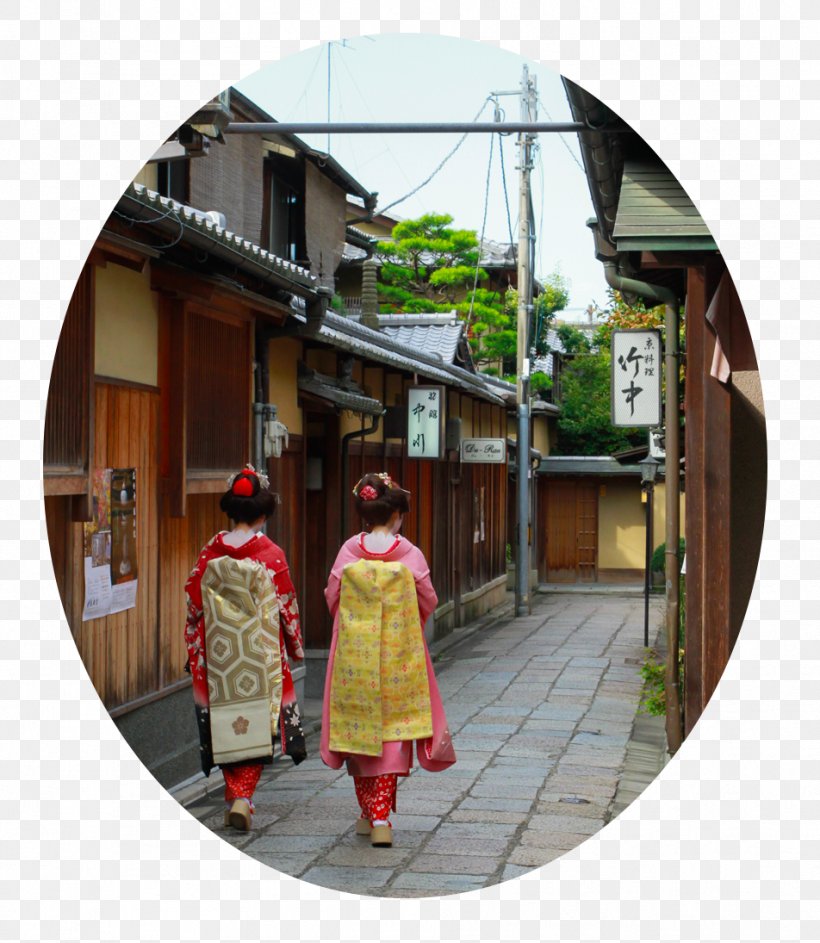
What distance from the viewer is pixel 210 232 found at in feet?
24.2

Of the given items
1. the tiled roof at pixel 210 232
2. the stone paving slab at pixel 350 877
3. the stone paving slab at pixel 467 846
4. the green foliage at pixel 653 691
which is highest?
the tiled roof at pixel 210 232

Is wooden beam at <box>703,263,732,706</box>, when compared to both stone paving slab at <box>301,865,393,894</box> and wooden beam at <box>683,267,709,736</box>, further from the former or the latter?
stone paving slab at <box>301,865,393,894</box>

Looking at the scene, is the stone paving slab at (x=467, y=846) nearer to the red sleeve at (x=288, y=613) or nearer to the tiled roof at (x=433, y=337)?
the red sleeve at (x=288, y=613)

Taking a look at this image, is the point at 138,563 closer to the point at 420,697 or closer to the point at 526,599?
the point at 420,697

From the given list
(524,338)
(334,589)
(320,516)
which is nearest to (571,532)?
(524,338)

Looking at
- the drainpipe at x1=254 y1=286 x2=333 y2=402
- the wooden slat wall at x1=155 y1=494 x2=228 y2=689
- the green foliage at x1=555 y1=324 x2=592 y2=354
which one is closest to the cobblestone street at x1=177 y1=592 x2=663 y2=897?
the wooden slat wall at x1=155 y1=494 x2=228 y2=689

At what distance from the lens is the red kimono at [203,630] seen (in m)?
7.12

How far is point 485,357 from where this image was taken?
28375mm

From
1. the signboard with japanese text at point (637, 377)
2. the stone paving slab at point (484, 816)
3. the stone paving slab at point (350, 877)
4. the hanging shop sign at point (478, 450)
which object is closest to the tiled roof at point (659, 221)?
the stone paving slab at point (350, 877)

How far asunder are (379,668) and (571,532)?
84.4 ft

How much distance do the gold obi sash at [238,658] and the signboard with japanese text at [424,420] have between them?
866cm

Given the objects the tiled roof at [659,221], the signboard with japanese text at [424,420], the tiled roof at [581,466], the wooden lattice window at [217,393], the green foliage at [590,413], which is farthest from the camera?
the green foliage at [590,413]

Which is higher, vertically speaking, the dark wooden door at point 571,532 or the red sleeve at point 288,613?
the red sleeve at point 288,613

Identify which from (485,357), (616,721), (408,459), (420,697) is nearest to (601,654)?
(408,459)
